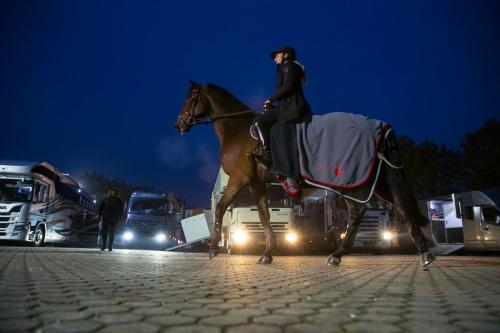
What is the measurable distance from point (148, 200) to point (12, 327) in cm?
2046

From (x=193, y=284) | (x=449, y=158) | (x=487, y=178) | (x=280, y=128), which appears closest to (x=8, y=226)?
(x=280, y=128)

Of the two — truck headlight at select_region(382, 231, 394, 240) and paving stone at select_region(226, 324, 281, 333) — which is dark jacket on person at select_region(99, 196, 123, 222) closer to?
truck headlight at select_region(382, 231, 394, 240)

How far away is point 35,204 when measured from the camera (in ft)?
57.9

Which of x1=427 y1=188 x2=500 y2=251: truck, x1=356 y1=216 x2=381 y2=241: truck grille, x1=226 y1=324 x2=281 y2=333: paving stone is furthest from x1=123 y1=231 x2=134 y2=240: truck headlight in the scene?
x1=226 y1=324 x2=281 y2=333: paving stone

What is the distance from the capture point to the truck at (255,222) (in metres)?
14.0

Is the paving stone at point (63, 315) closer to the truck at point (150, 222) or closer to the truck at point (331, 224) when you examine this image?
the truck at point (331, 224)

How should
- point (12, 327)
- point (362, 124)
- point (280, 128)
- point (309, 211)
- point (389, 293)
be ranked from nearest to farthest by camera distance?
point (12, 327) → point (389, 293) → point (362, 124) → point (280, 128) → point (309, 211)

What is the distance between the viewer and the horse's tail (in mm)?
5312

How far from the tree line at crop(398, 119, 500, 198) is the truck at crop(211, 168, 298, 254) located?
2713 centimetres

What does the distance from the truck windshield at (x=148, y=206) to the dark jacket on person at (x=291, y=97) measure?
53.8ft

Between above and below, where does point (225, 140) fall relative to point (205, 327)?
above

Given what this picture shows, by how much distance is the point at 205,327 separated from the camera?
1623mm

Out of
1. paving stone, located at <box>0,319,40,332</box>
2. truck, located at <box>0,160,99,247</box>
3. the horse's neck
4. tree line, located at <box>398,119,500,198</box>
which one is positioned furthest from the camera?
tree line, located at <box>398,119,500,198</box>

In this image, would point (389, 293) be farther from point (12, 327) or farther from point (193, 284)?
point (12, 327)
